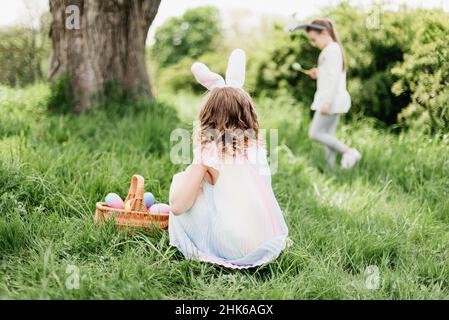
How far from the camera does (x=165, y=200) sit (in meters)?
4.00

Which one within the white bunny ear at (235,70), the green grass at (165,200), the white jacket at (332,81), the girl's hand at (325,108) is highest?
the white bunny ear at (235,70)

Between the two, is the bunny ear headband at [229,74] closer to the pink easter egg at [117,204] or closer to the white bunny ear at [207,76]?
the white bunny ear at [207,76]

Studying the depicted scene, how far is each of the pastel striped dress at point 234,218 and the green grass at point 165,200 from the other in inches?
3.6

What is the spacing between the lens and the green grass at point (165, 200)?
296 cm

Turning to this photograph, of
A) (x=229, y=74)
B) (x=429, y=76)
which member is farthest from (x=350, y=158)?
(x=229, y=74)

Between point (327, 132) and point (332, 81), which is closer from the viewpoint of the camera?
point (332, 81)

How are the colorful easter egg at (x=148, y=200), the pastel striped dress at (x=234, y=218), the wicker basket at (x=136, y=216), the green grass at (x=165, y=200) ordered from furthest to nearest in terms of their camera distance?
the colorful easter egg at (x=148, y=200) → the wicker basket at (x=136, y=216) → the pastel striped dress at (x=234, y=218) → the green grass at (x=165, y=200)

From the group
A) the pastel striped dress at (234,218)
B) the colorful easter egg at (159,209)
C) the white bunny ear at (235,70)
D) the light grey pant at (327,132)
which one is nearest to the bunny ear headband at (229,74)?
the white bunny ear at (235,70)

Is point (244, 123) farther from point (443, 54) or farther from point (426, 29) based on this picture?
point (426, 29)

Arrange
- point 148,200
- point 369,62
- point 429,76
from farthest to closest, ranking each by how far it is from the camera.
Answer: point 369,62 → point 429,76 → point 148,200

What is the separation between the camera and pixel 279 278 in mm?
3012

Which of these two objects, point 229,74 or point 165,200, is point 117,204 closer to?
point 165,200

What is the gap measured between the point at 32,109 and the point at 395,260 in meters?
3.53

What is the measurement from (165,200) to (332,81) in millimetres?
2069
